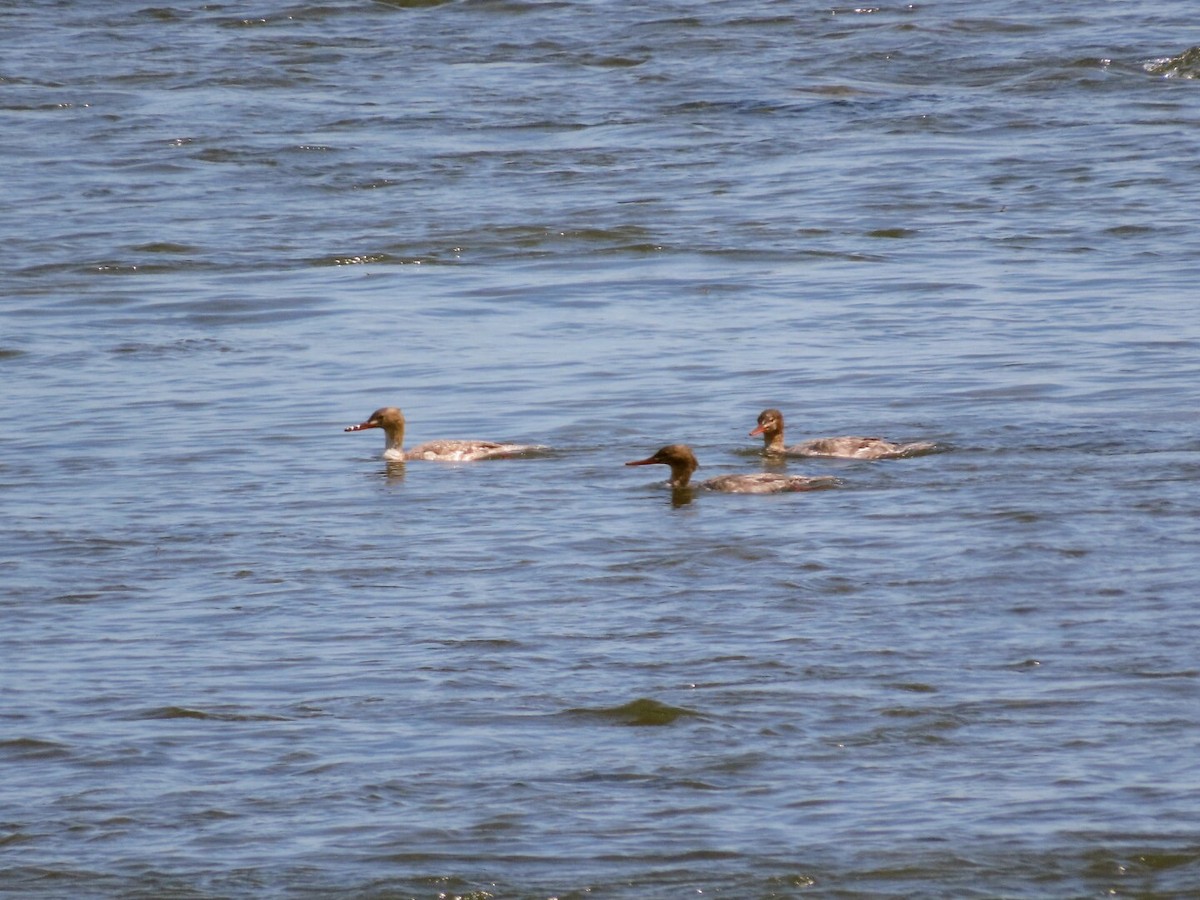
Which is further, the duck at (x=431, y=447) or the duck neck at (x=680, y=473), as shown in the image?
the duck at (x=431, y=447)

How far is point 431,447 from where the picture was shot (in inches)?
541

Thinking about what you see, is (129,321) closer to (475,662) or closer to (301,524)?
(301,524)

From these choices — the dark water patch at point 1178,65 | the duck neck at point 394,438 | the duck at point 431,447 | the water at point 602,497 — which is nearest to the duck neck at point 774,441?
the water at point 602,497

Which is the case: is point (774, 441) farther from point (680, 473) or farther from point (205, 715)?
point (205, 715)

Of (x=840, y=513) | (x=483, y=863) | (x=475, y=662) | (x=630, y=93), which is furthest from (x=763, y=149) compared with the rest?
(x=483, y=863)

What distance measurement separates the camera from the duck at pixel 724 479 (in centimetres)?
1266

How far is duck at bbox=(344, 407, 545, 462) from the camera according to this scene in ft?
44.0

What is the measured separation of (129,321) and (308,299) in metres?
1.45

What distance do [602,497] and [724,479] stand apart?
740 millimetres

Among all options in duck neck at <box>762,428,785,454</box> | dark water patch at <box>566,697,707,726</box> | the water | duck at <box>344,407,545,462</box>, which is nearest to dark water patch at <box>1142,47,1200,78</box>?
the water

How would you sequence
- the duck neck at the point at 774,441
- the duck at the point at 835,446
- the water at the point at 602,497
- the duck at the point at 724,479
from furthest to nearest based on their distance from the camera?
the duck neck at the point at 774,441
the duck at the point at 835,446
the duck at the point at 724,479
the water at the point at 602,497

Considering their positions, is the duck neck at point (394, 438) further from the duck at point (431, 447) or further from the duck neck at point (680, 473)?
the duck neck at point (680, 473)

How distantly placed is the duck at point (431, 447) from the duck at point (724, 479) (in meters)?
0.78

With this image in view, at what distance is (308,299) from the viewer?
744 inches
